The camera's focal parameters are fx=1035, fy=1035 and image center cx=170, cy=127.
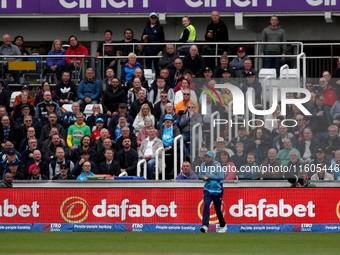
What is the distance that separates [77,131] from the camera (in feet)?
83.8

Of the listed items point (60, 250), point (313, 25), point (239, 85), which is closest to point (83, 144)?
point (239, 85)

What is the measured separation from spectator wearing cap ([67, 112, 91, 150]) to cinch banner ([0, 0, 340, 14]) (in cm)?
605

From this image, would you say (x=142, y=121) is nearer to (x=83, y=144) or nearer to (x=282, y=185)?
(x=83, y=144)

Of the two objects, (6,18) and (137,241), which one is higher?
(6,18)

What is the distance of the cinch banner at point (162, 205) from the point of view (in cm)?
2270

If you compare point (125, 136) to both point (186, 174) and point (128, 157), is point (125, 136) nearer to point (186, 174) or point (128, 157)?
point (128, 157)

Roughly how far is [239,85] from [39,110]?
545 cm

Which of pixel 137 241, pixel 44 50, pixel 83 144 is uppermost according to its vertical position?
pixel 44 50

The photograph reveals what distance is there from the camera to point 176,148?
2392cm

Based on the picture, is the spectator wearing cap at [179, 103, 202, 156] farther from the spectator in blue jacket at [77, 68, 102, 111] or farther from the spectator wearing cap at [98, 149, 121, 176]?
the spectator in blue jacket at [77, 68, 102, 111]

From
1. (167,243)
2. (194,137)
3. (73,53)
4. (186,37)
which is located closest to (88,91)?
(73,53)

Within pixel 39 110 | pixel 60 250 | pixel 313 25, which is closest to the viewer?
pixel 60 250

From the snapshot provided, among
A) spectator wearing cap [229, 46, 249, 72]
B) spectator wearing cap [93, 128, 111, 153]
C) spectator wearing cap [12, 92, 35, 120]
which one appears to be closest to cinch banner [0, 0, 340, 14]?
spectator wearing cap [229, 46, 249, 72]

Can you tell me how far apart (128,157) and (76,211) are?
2009mm
